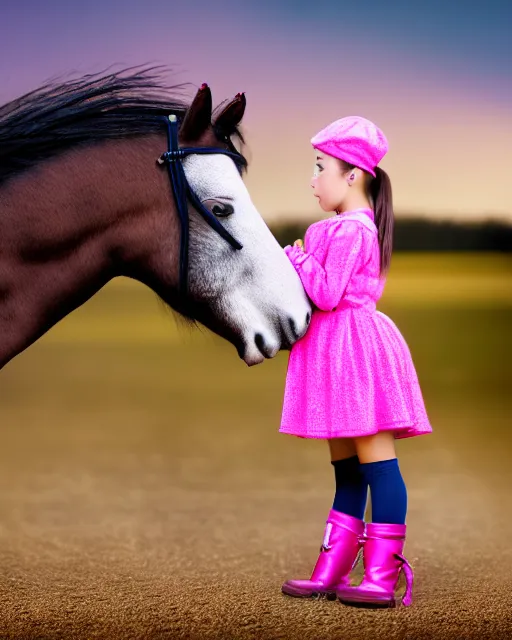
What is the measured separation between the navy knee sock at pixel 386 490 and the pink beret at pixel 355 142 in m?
0.85

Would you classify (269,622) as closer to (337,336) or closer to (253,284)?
(337,336)

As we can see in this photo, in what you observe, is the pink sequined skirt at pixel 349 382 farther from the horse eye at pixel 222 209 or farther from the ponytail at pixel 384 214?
the horse eye at pixel 222 209

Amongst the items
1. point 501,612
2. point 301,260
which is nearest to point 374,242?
point 301,260

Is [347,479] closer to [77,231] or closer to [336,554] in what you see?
[336,554]

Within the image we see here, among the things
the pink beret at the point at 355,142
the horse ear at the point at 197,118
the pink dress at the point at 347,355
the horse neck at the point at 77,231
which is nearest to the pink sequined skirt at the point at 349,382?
the pink dress at the point at 347,355

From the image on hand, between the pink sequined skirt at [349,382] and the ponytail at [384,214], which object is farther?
the ponytail at [384,214]

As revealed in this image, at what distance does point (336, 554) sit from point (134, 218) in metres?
1.22

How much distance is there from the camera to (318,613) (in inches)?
107

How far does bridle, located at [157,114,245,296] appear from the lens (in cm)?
229

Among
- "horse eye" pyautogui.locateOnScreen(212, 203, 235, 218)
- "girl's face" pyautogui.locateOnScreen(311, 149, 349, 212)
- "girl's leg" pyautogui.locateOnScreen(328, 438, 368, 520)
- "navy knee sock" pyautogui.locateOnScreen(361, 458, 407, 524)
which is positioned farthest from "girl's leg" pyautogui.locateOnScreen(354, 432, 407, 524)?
"horse eye" pyautogui.locateOnScreen(212, 203, 235, 218)

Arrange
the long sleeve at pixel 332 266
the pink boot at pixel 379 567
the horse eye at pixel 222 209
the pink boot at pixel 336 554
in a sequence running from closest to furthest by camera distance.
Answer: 1. the horse eye at pixel 222 209
2. the long sleeve at pixel 332 266
3. the pink boot at pixel 379 567
4. the pink boot at pixel 336 554

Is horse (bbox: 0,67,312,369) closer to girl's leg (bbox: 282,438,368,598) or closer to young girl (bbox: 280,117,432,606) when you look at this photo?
young girl (bbox: 280,117,432,606)

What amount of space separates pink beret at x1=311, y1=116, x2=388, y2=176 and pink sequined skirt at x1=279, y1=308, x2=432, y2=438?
0.43 m

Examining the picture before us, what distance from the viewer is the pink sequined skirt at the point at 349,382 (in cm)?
260
